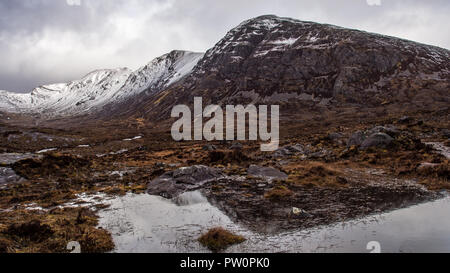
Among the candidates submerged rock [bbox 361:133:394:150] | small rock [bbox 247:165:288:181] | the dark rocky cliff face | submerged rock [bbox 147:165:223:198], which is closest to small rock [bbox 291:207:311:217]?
small rock [bbox 247:165:288:181]

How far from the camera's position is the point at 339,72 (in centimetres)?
16262

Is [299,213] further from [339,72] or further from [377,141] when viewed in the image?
[339,72]

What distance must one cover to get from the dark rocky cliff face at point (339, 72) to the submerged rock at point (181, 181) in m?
133

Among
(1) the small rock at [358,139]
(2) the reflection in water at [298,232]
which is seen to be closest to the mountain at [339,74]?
(1) the small rock at [358,139]

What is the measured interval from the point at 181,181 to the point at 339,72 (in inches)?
6498

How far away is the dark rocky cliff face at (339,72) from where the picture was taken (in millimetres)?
142500

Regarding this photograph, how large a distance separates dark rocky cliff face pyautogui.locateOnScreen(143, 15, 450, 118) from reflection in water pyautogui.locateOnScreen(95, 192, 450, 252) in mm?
137747

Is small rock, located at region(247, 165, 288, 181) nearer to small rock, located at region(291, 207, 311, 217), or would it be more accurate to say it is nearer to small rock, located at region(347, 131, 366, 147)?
small rock, located at region(291, 207, 311, 217)

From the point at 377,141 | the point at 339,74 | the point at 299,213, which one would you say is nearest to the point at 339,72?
the point at 339,74

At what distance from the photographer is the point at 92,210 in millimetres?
17297
